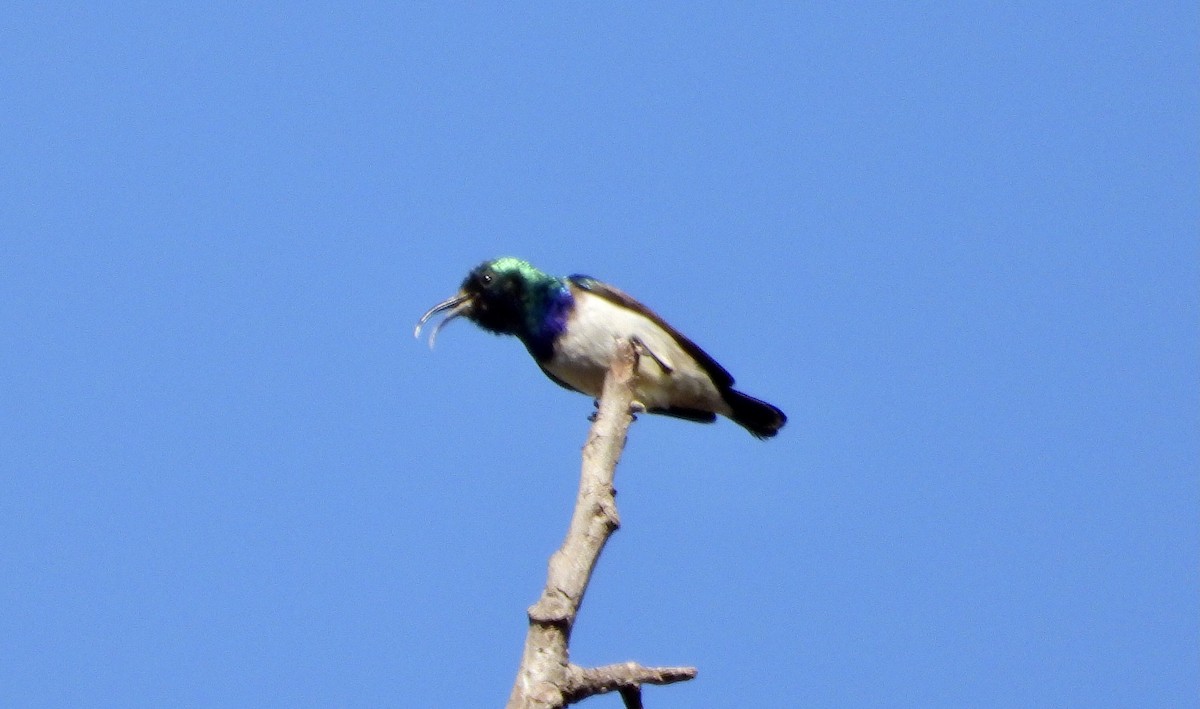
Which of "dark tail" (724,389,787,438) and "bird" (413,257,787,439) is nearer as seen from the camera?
"bird" (413,257,787,439)

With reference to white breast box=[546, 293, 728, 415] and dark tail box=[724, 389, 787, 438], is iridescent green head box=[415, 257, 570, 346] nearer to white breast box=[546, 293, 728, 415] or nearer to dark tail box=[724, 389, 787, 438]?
white breast box=[546, 293, 728, 415]

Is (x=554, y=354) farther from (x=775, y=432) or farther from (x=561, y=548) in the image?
(x=561, y=548)

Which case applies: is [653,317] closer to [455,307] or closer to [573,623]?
[455,307]

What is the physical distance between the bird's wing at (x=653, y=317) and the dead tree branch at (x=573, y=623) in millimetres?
4407

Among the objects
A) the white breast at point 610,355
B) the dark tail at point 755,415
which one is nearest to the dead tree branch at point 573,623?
the white breast at point 610,355

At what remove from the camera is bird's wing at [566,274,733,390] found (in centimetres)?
1039

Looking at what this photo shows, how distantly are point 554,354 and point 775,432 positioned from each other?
173 centimetres

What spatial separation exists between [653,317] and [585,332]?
56 centimetres

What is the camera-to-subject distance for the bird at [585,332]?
10.1m

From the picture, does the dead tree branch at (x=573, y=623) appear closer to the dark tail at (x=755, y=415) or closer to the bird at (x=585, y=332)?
the bird at (x=585, y=332)

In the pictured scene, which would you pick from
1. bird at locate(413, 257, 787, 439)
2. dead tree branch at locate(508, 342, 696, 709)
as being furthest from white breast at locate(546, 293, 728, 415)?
dead tree branch at locate(508, 342, 696, 709)

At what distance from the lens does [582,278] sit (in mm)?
10469

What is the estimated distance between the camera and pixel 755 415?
10.9m

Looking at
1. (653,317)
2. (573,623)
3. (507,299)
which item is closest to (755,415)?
(653,317)
